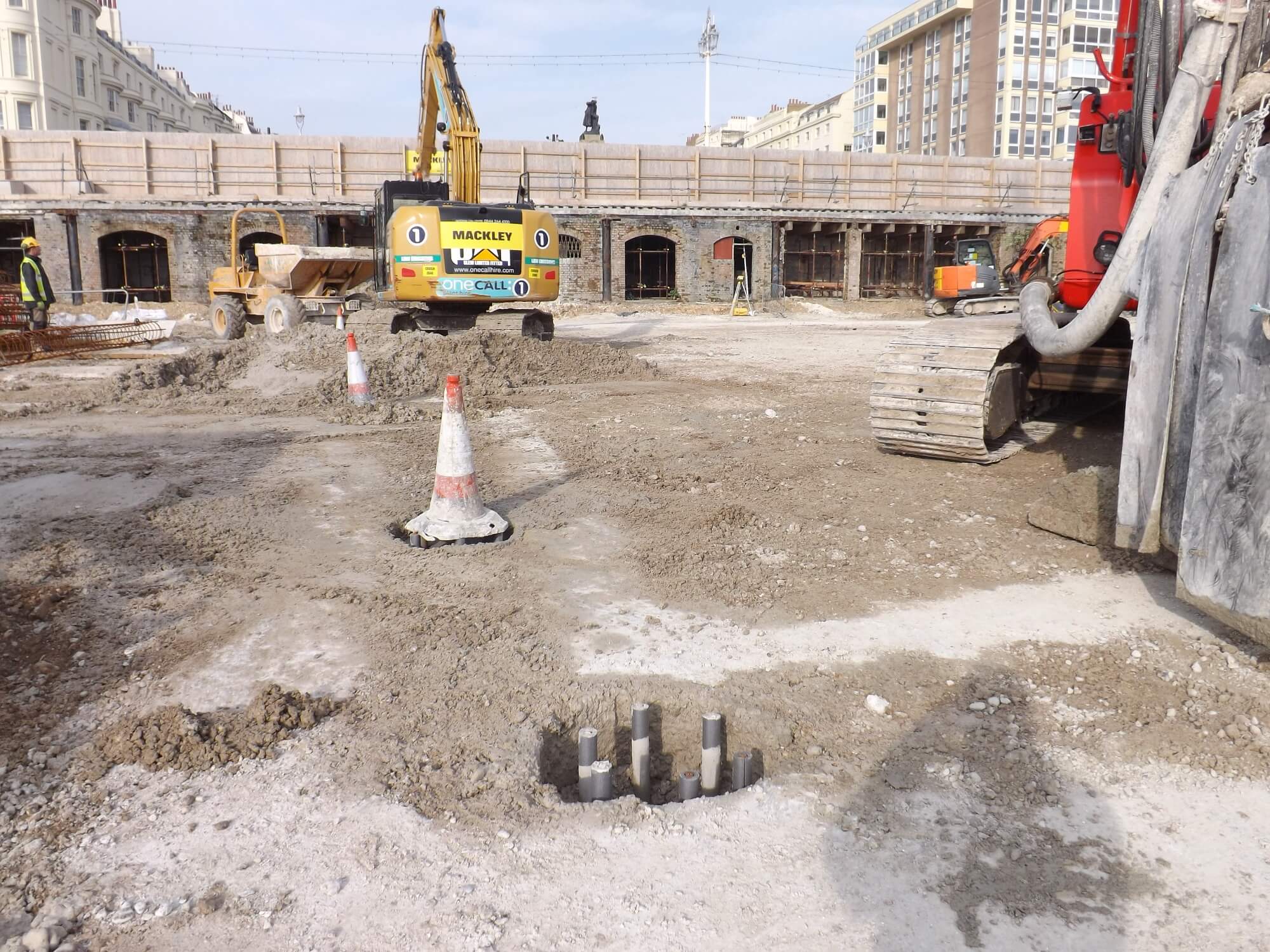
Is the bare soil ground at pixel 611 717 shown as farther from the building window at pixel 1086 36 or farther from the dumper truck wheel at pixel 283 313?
the building window at pixel 1086 36

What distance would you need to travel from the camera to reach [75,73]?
182 feet

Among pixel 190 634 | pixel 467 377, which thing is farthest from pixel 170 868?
pixel 467 377

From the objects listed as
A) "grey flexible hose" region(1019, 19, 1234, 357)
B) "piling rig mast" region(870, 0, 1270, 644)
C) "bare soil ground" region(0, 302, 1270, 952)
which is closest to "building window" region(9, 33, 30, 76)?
"bare soil ground" region(0, 302, 1270, 952)

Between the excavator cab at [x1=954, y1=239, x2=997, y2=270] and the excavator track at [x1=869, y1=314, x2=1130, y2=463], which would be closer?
the excavator track at [x1=869, y1=314, x2=1130, y2=463]

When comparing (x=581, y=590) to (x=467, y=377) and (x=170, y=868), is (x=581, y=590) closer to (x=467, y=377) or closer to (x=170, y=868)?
(x=170, y=868)

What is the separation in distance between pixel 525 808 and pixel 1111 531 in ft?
12.0

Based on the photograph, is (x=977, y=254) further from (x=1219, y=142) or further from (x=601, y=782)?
(x=601, y=782)

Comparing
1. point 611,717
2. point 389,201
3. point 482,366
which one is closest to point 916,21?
point 389,201

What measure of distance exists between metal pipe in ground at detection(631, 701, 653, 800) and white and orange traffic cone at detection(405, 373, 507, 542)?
7.67 feet

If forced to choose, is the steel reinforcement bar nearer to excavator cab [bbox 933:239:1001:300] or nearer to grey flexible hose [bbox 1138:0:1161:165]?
grey flexible hose [bbox 1138:0:1161:165]

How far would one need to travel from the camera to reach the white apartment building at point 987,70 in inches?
2579

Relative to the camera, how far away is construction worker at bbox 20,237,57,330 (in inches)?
629

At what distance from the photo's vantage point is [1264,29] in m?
3.99

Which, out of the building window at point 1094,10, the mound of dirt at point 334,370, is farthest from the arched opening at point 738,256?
the building window at point 1094,10
